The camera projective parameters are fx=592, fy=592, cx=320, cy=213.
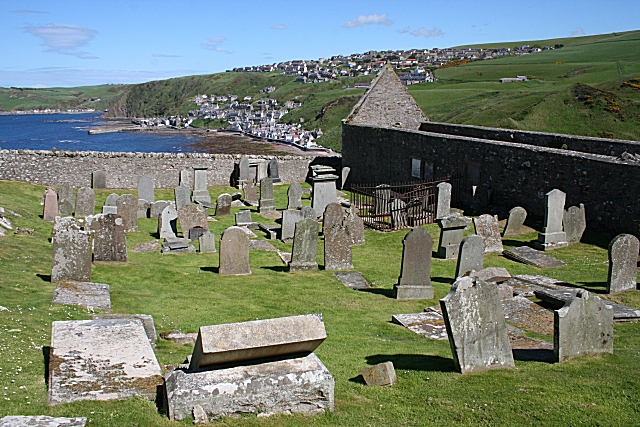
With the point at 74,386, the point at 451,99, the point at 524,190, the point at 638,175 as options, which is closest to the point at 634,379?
the point at 74,386

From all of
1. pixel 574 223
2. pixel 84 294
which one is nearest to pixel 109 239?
pixel 84 294

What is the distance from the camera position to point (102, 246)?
44.6 ft

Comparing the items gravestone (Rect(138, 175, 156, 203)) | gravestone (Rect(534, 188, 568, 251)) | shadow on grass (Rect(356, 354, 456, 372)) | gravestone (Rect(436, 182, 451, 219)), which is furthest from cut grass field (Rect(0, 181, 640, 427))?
gravestone (Rect(138, 175, 156, 203))

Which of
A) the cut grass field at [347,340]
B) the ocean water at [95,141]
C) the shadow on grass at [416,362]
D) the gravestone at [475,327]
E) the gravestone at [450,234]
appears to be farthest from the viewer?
the ocean water at [95,141]

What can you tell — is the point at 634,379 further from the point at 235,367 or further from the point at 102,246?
the point at 102,246

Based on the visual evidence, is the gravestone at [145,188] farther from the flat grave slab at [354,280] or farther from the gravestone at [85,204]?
the flat grave slab at [354,280]

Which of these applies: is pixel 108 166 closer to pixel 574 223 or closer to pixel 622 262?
pixel 574 223

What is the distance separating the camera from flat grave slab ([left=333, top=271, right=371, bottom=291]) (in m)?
13.4

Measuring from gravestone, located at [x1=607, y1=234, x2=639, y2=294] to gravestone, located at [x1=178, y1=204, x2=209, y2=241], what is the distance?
11.3 meters

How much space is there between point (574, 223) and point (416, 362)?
10691mm

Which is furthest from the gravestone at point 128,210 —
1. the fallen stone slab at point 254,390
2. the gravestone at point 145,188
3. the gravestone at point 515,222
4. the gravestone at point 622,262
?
the fallen stone slab at point 254,390

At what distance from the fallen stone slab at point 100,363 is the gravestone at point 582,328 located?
4945 mm

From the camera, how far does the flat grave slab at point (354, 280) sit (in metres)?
13.4

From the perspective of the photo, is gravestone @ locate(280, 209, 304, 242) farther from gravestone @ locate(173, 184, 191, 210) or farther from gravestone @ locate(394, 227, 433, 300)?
gravestone @ locate(394, 227, 433, 300)
